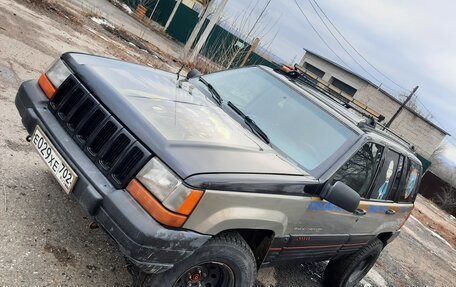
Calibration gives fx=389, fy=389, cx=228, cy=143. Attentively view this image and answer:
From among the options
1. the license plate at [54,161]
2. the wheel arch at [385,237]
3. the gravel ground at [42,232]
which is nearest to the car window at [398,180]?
the wheel arch at [385,237]

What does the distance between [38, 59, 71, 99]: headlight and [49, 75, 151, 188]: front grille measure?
0.10 metres

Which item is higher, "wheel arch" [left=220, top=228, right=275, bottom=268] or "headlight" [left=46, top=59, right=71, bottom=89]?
"headlight" [left=46, top=59, right=71, bottom=89]

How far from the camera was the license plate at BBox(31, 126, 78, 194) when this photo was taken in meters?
2.41

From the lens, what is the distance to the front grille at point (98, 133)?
7.57 ft

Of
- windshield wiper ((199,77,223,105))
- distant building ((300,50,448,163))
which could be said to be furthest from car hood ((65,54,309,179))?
distant building ((300,50,448,163))

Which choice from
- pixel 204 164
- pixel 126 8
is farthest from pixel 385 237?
pixel 126 8

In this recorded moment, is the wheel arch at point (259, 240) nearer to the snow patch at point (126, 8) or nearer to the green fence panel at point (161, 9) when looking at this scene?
the snow patch at point (126, 8)

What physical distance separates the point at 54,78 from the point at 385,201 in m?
3.39

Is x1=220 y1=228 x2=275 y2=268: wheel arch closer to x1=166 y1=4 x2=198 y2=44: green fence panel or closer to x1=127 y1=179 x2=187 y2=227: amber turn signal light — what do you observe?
x1=127 y1=179 x2=187 y2=227: amber turn signal light

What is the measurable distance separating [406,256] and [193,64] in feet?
32.3

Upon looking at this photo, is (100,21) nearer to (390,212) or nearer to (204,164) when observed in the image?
(390,212)

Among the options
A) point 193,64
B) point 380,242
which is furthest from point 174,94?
point 193,64

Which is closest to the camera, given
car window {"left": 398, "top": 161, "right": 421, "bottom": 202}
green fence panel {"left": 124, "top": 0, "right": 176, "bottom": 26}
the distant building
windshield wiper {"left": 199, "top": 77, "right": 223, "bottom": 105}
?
windshield wiper {"left": 199, "top": 77, "right": 223, "bottom": 105}

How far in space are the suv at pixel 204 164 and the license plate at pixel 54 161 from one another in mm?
12
